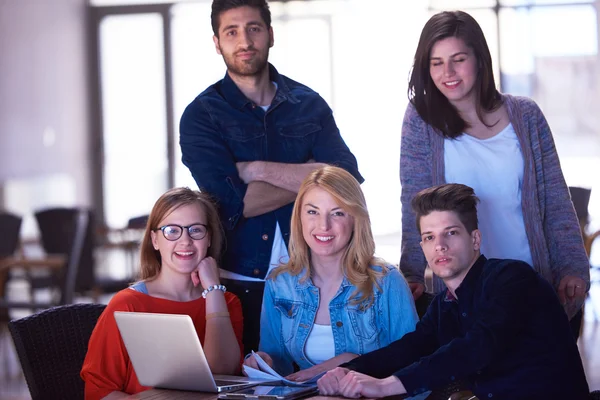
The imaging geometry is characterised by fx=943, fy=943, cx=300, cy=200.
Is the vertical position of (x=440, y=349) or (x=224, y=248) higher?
(x=224, y=248)

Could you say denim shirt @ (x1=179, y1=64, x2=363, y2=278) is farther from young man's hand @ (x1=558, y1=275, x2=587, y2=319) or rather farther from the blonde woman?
young man's hand @ (x1=558, y1=275, x2=587, y2=319)

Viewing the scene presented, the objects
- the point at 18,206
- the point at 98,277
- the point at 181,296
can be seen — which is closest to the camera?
the point at 181,296

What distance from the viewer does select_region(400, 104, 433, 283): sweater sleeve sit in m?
2.71

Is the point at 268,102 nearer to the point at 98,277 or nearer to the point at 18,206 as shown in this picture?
the point at 98,277

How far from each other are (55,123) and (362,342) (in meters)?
8.02

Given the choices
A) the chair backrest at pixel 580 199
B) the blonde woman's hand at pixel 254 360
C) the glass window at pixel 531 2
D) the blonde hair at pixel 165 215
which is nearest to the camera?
the blonde woman's hand at pixel 254 360

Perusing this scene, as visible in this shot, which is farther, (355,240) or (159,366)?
(355,240)

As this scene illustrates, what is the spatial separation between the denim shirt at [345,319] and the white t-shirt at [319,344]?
0.5 inches

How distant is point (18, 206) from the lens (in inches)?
357

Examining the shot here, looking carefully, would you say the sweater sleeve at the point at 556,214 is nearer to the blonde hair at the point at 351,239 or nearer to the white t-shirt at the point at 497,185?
the white t-shirt at the point at 497,185

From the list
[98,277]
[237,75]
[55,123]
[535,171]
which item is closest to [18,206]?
[55,123]

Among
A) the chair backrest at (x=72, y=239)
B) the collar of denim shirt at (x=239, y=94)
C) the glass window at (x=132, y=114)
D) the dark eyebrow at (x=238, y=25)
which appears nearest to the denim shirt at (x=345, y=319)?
the collar of denim shirt at (x=239, y=94)

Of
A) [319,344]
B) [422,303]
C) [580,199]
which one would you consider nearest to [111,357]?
[319,344]

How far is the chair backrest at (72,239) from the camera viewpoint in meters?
6.40
